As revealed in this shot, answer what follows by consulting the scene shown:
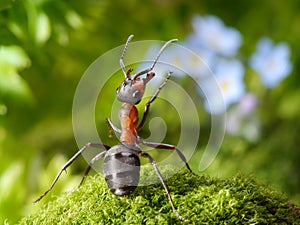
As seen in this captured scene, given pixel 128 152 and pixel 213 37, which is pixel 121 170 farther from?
pixel 213 37

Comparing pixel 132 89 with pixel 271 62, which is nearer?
pixel 132 89

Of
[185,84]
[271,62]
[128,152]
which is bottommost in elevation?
[128,152]

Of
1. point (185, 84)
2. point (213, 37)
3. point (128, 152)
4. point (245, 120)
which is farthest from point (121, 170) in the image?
point (213, 37)

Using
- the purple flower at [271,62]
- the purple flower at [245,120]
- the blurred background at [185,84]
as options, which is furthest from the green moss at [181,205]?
the purple flower at [271,62]

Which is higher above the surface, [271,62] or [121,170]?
[271,62]

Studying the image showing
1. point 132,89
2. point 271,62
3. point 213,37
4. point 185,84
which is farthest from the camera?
point 213,37

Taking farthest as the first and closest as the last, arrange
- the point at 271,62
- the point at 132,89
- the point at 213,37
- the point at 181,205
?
the point at 213,37 < the point at 271,62 < the point at 132,89 < the point at 181,205

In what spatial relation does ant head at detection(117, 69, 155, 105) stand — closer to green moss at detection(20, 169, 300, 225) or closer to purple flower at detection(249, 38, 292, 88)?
green moss at detection(20, 169, 300, 225)
